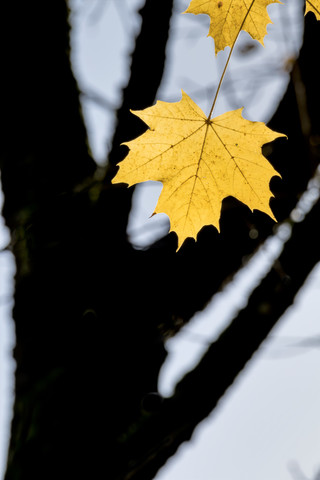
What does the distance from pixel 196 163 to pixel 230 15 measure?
0.39 metres

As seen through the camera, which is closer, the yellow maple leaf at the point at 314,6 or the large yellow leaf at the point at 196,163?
the yellow maple leaf at the point at 314,6

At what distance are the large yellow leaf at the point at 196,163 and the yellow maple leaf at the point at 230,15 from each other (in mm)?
179

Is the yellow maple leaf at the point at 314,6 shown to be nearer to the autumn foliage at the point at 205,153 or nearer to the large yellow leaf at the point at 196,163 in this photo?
the autumn foliage at the point at 205,153

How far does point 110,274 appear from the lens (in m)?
1.87

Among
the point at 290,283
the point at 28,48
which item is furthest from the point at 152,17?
the point at 290,283

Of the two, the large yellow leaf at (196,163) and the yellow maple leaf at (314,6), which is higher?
the yellow maple leaf at (314,6)

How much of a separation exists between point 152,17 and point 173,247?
1.14 meters

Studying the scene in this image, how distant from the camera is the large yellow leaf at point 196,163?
1.01 metres

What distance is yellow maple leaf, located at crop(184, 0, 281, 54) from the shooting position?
3.19ft

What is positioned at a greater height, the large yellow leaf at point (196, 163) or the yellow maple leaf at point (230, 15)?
the yellow maple leaf at point (230, 15)

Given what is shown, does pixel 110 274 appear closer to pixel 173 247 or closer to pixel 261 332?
pixel 173 247

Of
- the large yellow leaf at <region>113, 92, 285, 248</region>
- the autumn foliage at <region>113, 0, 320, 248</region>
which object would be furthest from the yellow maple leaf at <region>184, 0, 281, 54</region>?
the large yellow leaf at <region>113, 92, 285, 248</region>

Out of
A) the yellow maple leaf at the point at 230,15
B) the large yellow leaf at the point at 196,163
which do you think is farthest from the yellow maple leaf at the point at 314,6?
the large yellow leaf at the point at 196,163

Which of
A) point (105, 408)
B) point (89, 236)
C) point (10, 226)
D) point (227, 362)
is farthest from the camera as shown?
point (89, 236)
